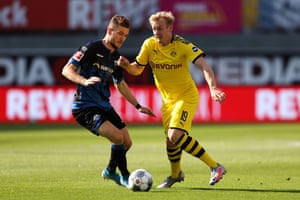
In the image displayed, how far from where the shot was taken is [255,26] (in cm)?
3684

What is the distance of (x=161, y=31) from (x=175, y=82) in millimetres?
830

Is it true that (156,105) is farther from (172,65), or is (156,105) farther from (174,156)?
(172,65)

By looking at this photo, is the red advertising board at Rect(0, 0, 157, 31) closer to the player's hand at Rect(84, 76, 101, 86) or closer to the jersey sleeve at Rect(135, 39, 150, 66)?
the jersey sleeve at Rect(135, 39, 150, 66)

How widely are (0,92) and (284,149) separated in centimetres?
1272

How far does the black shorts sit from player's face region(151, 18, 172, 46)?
1.21 m

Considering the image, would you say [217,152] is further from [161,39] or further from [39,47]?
[39,47]

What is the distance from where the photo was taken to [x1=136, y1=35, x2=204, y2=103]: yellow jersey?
12.9 meters

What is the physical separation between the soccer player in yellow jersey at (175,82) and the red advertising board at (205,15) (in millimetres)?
23286

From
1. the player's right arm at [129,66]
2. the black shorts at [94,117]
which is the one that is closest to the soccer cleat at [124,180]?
the black shorts at [94,117]

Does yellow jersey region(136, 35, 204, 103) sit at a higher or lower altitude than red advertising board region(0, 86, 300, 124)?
higher

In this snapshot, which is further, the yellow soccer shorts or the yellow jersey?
the yellow jersey

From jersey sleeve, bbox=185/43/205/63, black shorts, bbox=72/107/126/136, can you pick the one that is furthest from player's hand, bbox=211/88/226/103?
black shorts, bbox=72/107/126/136

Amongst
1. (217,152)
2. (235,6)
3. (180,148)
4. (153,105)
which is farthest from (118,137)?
(235,6)

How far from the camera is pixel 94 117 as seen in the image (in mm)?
12609
